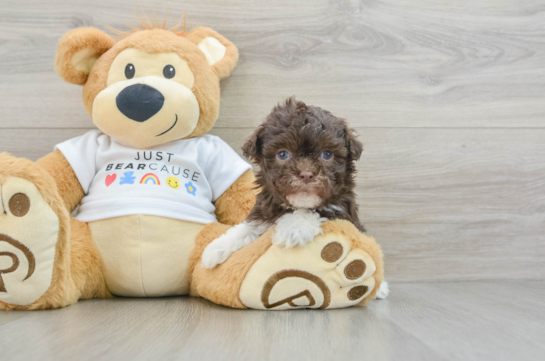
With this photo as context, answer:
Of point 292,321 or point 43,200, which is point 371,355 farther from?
point 43,200

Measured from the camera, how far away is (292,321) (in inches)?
29.6

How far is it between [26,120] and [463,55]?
1.30m

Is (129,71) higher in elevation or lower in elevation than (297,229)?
higher

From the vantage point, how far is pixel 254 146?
84 centimetres

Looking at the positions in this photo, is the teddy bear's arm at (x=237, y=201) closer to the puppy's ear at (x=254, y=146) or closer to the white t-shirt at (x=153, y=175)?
the white t-shirt at (x=153, y=175)

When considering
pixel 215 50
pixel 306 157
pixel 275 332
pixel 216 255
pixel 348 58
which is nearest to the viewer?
pixel 275 332

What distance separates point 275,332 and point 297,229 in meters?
0.19

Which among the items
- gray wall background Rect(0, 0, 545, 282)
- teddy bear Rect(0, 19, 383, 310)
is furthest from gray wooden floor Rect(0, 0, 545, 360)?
teddy bear Rect(0, 19, 383, 310)

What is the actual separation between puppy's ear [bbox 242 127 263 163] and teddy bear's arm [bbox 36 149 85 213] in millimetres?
469

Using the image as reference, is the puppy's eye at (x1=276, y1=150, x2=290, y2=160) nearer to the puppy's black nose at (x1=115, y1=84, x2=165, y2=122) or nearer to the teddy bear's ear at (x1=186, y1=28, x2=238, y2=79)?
the puppy's black nose at (x1=115, y1=84, x2=165, y2=122)

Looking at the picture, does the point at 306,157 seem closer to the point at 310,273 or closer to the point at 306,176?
the point at 306,176

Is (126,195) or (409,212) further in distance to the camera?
(409,212)

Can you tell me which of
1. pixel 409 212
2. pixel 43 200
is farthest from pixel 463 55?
pixel 43 200

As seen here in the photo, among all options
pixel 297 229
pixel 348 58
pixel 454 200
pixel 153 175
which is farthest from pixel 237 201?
pixel 454 200
